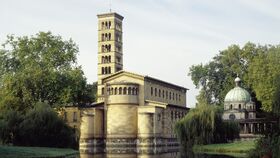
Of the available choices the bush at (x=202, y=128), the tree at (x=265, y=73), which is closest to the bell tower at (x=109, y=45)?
the tree at (x=265, y=73)

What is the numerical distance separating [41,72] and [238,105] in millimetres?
37951

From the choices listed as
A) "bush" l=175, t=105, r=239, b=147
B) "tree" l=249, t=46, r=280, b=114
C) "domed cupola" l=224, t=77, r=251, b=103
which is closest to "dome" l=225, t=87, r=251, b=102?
"domed cupola" l=224, t=77, r=251, b=103

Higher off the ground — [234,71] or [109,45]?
[109,45]

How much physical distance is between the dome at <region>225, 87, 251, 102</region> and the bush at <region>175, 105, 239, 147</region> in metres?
21.3

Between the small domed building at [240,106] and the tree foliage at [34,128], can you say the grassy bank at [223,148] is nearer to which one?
the tree foliage at [34,128]

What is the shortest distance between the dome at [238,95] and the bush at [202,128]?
21.3 m

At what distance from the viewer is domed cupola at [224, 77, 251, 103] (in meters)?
81.9

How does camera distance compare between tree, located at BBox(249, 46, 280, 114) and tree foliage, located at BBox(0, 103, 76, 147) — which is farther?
tree, located at BBox(249, 46, 280, 114)

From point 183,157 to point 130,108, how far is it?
20.7 meters

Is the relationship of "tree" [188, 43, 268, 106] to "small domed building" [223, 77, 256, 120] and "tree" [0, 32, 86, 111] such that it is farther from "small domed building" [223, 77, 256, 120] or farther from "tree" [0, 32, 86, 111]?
"tree" [0, 32, 86, 111]

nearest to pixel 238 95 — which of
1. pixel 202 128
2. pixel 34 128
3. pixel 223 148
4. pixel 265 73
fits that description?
pixel 265 73

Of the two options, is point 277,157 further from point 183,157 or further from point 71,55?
point 71,55

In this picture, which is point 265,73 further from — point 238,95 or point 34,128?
point 34,128

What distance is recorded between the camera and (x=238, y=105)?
8288cm
